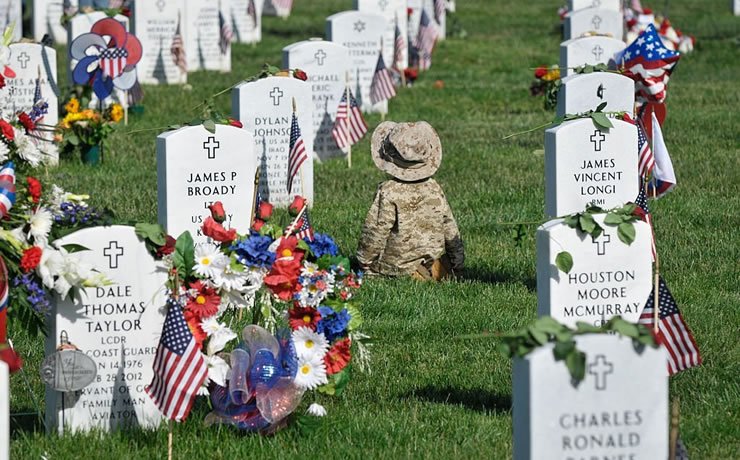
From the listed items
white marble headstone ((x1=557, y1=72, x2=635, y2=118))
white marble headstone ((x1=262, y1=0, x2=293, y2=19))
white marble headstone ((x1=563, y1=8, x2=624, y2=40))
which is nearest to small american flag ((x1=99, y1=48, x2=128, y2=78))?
white marble headstone ((x1=563, y1=8, x2=624, y2=40))

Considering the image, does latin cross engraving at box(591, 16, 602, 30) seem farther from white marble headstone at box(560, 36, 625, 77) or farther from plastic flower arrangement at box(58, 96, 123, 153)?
plastic flower arrangement at box(58, 96, 123, 153)

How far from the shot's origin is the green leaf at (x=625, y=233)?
7.35 metres

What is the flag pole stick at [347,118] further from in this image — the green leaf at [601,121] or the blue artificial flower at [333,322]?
the blue artificial flower at [333,322]

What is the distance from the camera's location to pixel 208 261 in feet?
23.5

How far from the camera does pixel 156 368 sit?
6.90 meters

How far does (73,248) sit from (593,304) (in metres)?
2.61

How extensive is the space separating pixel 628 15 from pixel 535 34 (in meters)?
4.13

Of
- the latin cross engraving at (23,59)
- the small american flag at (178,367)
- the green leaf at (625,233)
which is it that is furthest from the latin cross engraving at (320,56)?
the small american flag at (178,367)

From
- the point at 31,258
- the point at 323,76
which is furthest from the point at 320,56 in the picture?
the point at 31,258

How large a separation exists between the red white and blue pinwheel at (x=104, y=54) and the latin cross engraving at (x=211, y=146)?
6420 millimetres

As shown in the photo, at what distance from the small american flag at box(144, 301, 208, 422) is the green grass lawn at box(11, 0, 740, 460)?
34 cm

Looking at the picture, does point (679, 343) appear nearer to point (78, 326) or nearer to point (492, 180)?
point (78, 326)

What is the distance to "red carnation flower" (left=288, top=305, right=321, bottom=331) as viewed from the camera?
7355 millimetres

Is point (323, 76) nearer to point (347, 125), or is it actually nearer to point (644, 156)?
point (347, 125)
